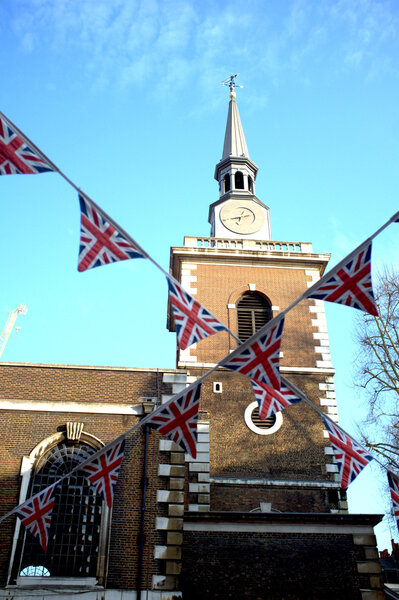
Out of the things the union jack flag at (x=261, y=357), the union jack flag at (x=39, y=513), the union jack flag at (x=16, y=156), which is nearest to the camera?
the union jack flag at (x=16, y=156)

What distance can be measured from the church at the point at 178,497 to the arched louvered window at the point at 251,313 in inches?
82.4

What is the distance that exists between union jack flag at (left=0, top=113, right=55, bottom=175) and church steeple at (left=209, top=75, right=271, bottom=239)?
1790cm

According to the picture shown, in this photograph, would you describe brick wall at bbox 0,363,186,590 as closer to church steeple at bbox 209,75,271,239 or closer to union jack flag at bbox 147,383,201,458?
union jack flag at bbox 147,383,201,458

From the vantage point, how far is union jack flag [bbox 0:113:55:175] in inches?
379

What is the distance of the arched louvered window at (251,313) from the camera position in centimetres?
2239

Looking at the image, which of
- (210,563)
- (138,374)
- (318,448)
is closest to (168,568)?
(210,563)

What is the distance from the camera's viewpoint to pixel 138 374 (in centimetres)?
1547

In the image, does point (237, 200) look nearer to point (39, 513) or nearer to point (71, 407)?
point (71, 407)

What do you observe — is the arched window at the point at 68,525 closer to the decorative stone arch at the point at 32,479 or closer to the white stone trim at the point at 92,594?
the decorative stone arch at the point at 32,479

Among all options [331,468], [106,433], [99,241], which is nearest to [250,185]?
[331,468]

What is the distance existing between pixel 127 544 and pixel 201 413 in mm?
6898

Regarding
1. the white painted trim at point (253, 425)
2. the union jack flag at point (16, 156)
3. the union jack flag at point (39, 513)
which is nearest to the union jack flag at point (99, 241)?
the union jack flag at point (16, 156)

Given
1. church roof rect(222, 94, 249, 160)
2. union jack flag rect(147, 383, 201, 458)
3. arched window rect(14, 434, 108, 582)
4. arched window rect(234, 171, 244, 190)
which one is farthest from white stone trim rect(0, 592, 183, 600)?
church roof rect(222, 94, 249, 160)

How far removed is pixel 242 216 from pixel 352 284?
18.7 meters
